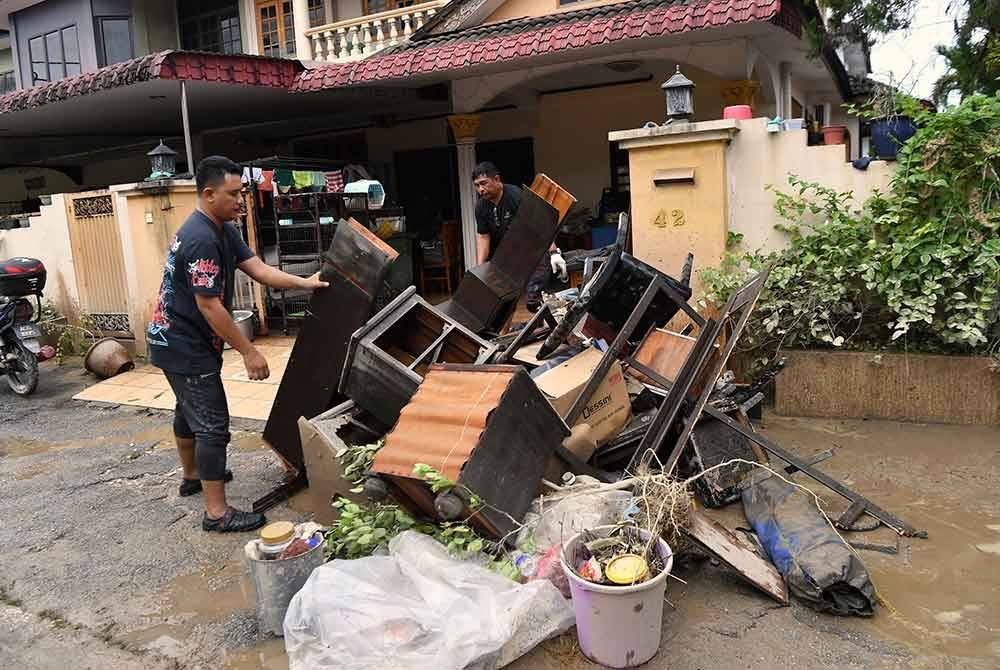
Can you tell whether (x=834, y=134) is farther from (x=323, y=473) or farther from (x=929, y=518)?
(x=323, y=473)

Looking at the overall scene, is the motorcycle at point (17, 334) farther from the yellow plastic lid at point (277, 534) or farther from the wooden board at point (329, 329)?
the yellow plastic lid at point (277, 534)

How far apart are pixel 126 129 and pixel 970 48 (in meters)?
13.0

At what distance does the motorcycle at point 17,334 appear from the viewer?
7.29 metres

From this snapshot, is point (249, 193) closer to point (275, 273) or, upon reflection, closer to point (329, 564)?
point (275, 273)

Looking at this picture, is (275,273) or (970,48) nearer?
(275,273)

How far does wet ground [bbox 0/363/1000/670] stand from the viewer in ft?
8.55

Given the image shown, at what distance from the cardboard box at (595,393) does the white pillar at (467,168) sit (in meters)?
6.38

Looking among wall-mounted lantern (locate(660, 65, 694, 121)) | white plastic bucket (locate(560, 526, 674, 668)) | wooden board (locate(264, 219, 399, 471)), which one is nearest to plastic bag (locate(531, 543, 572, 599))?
white plastic bucket (locate(560, 526, 674, 668))

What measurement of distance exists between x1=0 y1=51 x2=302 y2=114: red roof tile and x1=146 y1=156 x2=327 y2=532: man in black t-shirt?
4.96 m

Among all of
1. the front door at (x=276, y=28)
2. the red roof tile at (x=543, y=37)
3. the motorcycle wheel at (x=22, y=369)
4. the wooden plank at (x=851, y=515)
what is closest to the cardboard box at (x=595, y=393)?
the wooden plank at (x=851, y=515)

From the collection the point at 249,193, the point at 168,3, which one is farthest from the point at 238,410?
the point at 168,3

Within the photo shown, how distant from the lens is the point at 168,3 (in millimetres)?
15125

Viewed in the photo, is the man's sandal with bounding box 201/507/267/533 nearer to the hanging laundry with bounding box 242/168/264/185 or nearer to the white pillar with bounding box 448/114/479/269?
the hanging laundry with bounding box 242/168/264/185

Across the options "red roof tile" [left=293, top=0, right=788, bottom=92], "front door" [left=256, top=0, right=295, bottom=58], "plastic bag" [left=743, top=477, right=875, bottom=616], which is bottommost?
"plastic bag" [left=743, top=477, right=875, bottom=616]
